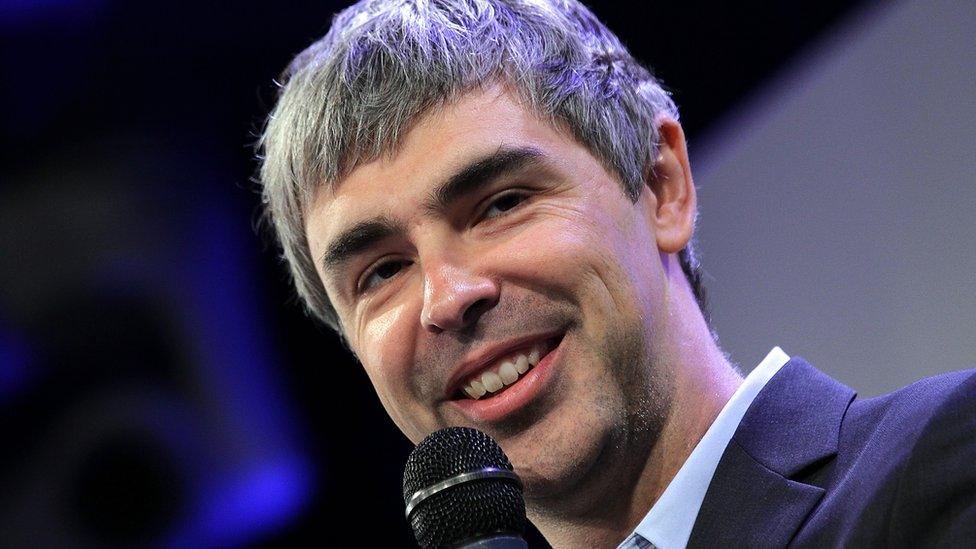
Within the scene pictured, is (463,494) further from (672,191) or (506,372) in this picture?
(672,191)

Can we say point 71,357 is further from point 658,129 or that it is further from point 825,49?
point 825,49

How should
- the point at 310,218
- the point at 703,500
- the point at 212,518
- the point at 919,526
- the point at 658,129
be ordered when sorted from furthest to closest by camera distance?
the point at 212,518
the point at 658,129
the point at 310,218
the point at 703,500
the point at 919,526

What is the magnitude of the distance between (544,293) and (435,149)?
35cm

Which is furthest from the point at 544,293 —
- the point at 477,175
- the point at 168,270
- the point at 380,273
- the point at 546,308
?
the point at 168,270

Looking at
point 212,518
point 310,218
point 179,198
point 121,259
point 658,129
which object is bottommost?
point 212,518

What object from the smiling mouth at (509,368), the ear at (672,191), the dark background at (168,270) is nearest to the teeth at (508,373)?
the smiling mouth at (509,368)

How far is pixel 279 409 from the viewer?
11.5ft

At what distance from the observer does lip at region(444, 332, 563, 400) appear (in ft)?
6.11

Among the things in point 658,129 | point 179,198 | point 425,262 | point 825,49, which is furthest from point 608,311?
point 179,198

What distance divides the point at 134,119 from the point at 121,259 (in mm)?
457

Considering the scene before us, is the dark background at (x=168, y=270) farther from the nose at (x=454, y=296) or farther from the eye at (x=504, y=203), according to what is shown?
the nose at (x=454, y=296)

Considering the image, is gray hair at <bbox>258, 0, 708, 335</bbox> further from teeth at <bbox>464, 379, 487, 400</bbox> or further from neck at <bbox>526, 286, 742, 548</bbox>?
teeth at <bbox>464, 379, 487, 400</bbox>

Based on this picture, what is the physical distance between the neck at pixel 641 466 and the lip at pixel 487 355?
24cm

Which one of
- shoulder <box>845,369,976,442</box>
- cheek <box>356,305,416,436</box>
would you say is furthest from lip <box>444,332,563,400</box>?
shoulder <box>845,369,976,442</box>
